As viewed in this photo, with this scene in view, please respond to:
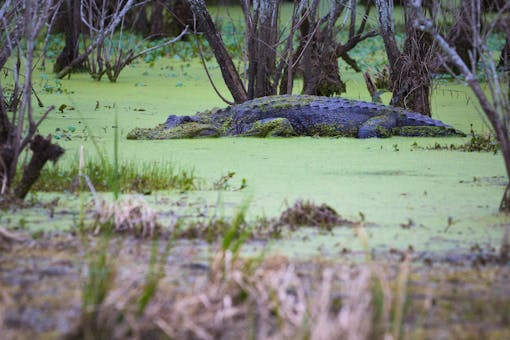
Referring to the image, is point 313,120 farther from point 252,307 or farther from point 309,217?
point 252,307

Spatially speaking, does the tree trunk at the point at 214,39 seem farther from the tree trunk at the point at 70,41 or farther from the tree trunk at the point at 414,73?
the tree trunk at the point at 70,41

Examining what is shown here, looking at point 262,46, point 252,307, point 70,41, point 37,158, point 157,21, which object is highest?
point 157,21

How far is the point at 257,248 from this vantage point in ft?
11.2

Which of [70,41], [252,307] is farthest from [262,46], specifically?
[252,307]

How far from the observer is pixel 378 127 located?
7.20 meters

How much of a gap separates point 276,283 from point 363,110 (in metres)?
4.89

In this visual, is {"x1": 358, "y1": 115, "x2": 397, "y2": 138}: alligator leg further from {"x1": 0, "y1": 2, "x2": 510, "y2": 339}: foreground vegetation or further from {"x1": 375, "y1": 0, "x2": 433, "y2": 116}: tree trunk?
{"x1": 0, "y1": 2, "x2": 510, "y2": 339}: foreground vegetation

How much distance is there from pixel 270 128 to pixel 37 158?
3.38 metres

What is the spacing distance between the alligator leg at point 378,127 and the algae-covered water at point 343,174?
0.35 ft

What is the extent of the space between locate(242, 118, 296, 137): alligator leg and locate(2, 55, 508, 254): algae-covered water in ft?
0.52

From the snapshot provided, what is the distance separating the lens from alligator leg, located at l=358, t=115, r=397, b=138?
7191 mm

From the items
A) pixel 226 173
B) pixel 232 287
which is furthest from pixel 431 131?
pixel 232 287

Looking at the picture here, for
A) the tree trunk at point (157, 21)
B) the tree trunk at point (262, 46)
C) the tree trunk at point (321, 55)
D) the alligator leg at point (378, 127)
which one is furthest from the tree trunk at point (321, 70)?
the tree trunk at point (157, 21)

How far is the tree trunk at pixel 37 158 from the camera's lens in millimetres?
3930
